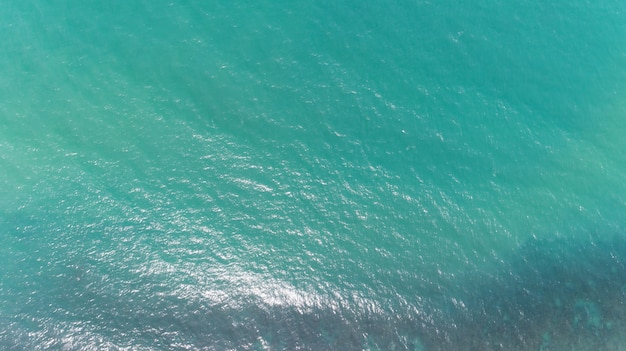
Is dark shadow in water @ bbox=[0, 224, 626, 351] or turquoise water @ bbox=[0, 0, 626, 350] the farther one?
turquoise water @ bbox=[0, 0, 626, 350]

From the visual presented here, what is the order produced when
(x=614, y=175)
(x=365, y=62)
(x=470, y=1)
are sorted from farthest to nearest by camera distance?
(x=470, y=1), (x=365, y=62), (x=614, y=175)

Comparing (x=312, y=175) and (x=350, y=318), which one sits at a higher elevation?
(x=312, y=175)

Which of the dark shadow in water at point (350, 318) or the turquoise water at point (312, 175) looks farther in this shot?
the turquoise water at point (312, 175)

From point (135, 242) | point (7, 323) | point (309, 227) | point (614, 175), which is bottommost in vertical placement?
point (7, 323)

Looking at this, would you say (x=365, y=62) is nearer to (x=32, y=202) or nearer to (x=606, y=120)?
(x=606, y=120)

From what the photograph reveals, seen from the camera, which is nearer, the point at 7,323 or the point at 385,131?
the point at 7,323

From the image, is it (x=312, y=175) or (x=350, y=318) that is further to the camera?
(x=312, y=175)

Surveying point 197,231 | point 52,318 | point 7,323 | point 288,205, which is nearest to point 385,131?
point 288,205

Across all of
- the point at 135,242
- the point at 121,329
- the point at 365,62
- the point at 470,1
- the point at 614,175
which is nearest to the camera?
the point at 121,329
